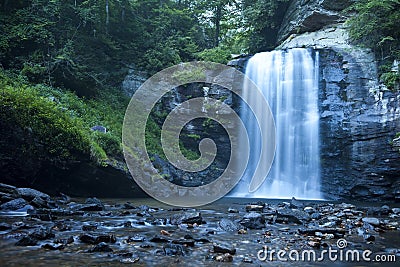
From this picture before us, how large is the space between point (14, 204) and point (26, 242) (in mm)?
3139

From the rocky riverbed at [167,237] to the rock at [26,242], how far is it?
0.04 ft

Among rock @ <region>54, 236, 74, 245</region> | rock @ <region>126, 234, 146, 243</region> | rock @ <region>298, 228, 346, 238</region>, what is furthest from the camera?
rock @ <region>298, 228, 346, 238</region>

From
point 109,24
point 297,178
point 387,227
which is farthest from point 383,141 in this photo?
point 109,24

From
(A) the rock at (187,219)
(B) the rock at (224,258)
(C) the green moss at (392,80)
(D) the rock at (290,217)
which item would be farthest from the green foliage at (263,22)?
(B) the rock at (224,258)

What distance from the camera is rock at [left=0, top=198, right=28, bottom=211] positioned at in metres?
6.76

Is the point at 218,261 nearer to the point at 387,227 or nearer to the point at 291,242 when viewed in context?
the point at 291,242

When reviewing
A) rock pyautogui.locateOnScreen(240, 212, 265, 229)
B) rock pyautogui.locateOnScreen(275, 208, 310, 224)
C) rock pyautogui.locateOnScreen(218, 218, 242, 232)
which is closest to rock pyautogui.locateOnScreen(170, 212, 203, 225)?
rock pyautogui.locateOnScreen(218, 218, 242, 232)

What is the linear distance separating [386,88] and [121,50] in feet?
44.8

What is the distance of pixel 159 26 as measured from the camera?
19625mm

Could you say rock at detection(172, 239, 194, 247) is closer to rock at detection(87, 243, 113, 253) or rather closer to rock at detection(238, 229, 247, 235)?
rock at detection(87, 243, 113, 253)

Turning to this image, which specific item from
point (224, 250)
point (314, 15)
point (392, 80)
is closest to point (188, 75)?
point (314, 15)

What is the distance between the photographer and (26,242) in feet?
14.0

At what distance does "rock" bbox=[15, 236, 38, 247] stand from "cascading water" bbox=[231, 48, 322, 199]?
12371mm

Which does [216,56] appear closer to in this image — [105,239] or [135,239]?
[135,239]
